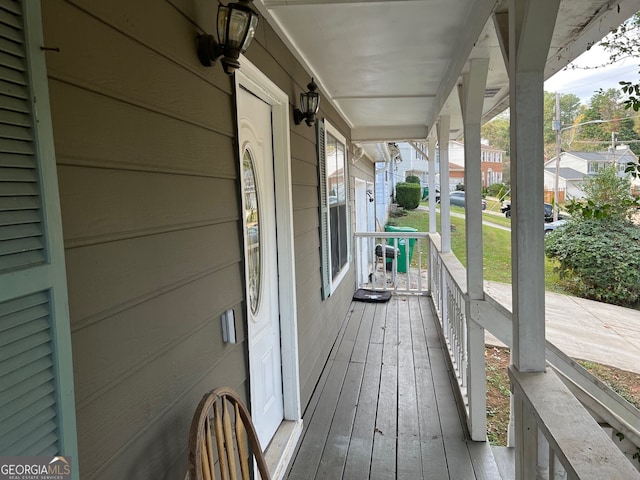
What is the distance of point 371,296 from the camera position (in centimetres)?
641

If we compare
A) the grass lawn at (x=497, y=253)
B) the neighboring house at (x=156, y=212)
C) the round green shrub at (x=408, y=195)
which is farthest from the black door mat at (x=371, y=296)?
the round green shrub at (x=408, y=195)

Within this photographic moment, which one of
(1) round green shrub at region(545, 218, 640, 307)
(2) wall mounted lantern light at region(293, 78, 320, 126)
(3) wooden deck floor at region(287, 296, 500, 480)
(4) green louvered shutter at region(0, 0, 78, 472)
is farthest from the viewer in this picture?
(1) round green shrub at region(545, 218, 640, 307)

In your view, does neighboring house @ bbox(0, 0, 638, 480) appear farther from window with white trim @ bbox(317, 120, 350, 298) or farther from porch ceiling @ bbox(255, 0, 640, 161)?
window with white trim @ bbox(317, 120, 350, 298)

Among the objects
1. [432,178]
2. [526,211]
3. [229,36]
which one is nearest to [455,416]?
[526,211]

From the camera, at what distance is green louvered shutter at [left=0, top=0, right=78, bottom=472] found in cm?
67

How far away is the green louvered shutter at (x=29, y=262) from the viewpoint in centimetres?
67

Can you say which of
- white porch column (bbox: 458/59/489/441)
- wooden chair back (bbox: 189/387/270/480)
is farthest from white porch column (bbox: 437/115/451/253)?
wooden chair back (bbox: 189/387/270/480)

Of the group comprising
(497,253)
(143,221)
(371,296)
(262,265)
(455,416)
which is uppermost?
(143,221)

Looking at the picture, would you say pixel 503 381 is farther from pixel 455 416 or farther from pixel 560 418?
pixel 560 418

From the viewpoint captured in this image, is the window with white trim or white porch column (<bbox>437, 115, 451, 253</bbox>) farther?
white porch column (<bbox>437, 115, 451, 253</bbox>)

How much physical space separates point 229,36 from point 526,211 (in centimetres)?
126

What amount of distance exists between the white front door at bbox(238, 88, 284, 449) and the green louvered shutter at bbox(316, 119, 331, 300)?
45.8 inches

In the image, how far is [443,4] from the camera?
7.12 feet

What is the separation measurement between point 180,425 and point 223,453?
0.17 meters
